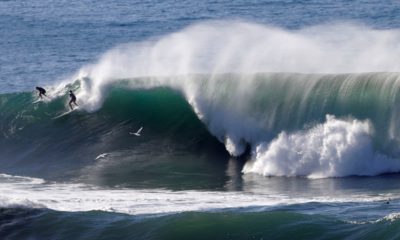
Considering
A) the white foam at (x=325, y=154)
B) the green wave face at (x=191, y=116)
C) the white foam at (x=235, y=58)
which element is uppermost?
the white foam at (x=235, y=58)

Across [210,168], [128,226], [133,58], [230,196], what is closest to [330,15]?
[133,58]

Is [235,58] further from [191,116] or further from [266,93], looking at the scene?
[266,93]

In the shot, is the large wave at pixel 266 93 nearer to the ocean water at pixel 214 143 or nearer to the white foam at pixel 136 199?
the ocean water at pixel 214 143

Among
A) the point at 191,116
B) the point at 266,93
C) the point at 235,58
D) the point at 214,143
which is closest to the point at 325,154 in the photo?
the point at 214,143

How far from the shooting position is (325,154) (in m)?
27.6

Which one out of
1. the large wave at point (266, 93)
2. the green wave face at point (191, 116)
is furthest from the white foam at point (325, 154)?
the green wave face at point (191, 116)

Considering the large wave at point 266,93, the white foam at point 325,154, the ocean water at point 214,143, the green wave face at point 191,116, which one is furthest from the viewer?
the green wave face at point 191,116

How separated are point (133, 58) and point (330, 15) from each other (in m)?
21.5

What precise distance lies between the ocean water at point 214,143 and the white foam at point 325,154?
0.12 ft

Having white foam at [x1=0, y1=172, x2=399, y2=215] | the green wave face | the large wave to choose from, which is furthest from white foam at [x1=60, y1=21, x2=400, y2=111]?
white foam at [x1=0, y1=172, x2=399, y2=215]

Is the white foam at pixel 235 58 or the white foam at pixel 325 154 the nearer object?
the white foam at pixel 325 154

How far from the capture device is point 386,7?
57219 mm

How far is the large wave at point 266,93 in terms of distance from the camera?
2792 cm

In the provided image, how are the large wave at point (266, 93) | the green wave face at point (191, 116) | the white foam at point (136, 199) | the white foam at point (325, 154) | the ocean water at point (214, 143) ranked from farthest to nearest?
the green wave face at point (191, 116) → the large wave at point (266, 93) → the white foam at point (325, 154) → the white foam at point (136, 199) → the ocean water at point (214, 143)
